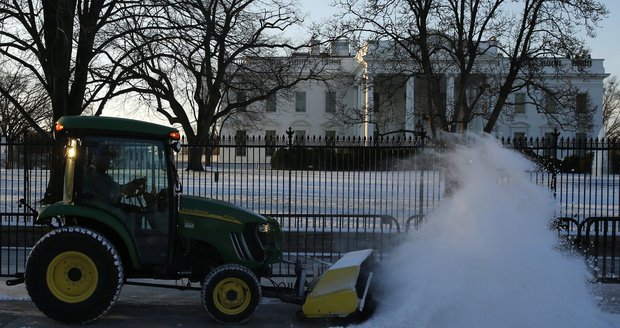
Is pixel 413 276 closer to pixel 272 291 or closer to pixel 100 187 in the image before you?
pixel 272 291

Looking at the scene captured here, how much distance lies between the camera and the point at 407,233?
1012 centimetres

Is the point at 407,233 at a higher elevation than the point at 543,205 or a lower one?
lower

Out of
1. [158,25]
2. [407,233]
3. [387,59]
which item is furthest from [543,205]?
[387,59]

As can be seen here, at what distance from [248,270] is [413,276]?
1957 millimetres

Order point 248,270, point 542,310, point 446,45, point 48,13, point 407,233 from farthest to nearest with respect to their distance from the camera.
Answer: point 446,45 → point 48,13 → point 407,233 → point 248,270 → point 542,310

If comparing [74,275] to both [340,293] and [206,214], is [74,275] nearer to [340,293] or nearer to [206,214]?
[206,214]

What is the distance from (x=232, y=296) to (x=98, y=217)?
69.2 inches

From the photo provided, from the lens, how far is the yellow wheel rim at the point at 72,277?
7.50 m

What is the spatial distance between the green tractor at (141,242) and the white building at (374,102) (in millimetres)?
12616

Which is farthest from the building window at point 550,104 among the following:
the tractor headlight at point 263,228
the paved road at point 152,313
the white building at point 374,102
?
the tractor headlight at point 263,228

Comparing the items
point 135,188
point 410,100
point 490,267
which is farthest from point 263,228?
point 410,100

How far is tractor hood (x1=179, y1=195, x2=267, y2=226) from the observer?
7.90 metres

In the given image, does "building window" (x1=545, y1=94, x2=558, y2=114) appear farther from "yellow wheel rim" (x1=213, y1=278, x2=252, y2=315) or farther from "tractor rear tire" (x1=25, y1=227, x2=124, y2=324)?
"tractor rear tire" (x1=25, y1=227, x2=124, y2=324)

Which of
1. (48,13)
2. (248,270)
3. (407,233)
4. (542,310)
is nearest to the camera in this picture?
(542,310)
